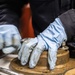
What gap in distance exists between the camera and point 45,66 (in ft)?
→ 2.40

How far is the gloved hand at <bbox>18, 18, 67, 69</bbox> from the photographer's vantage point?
717 mm

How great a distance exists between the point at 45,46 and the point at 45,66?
8cm

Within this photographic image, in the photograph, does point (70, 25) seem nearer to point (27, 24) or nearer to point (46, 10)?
point (46, 10)

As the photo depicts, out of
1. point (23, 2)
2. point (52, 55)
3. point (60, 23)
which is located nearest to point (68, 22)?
point (60, 23)

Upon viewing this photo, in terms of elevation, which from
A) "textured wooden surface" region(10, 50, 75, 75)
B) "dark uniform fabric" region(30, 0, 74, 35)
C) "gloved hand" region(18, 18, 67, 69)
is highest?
"dark uniform fabric" region(30, 0, 74, 35)

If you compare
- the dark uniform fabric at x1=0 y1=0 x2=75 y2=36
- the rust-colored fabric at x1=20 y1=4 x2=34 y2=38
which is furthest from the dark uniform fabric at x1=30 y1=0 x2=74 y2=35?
the rust-colored fabric at x1=20 y1=4 x2=34 y2=38

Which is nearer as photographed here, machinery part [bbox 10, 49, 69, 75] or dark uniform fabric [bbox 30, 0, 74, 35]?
machinery part [bbox 10, 49, 69, 75]

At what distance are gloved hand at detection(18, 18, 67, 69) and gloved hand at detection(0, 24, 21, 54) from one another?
36mm

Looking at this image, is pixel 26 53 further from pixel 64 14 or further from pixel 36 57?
pixel 64 14

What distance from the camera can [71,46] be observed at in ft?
2.71

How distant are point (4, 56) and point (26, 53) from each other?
20cm

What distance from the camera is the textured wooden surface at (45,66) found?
71cm

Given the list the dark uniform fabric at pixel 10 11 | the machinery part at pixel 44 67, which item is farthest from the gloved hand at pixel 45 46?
the dark uniform fabric at pixel 10 11

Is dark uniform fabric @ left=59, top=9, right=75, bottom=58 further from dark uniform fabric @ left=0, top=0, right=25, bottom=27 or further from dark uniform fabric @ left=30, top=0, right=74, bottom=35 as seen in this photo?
dark uniform fabric @ left=0, top=0, right=25, bottom=27
